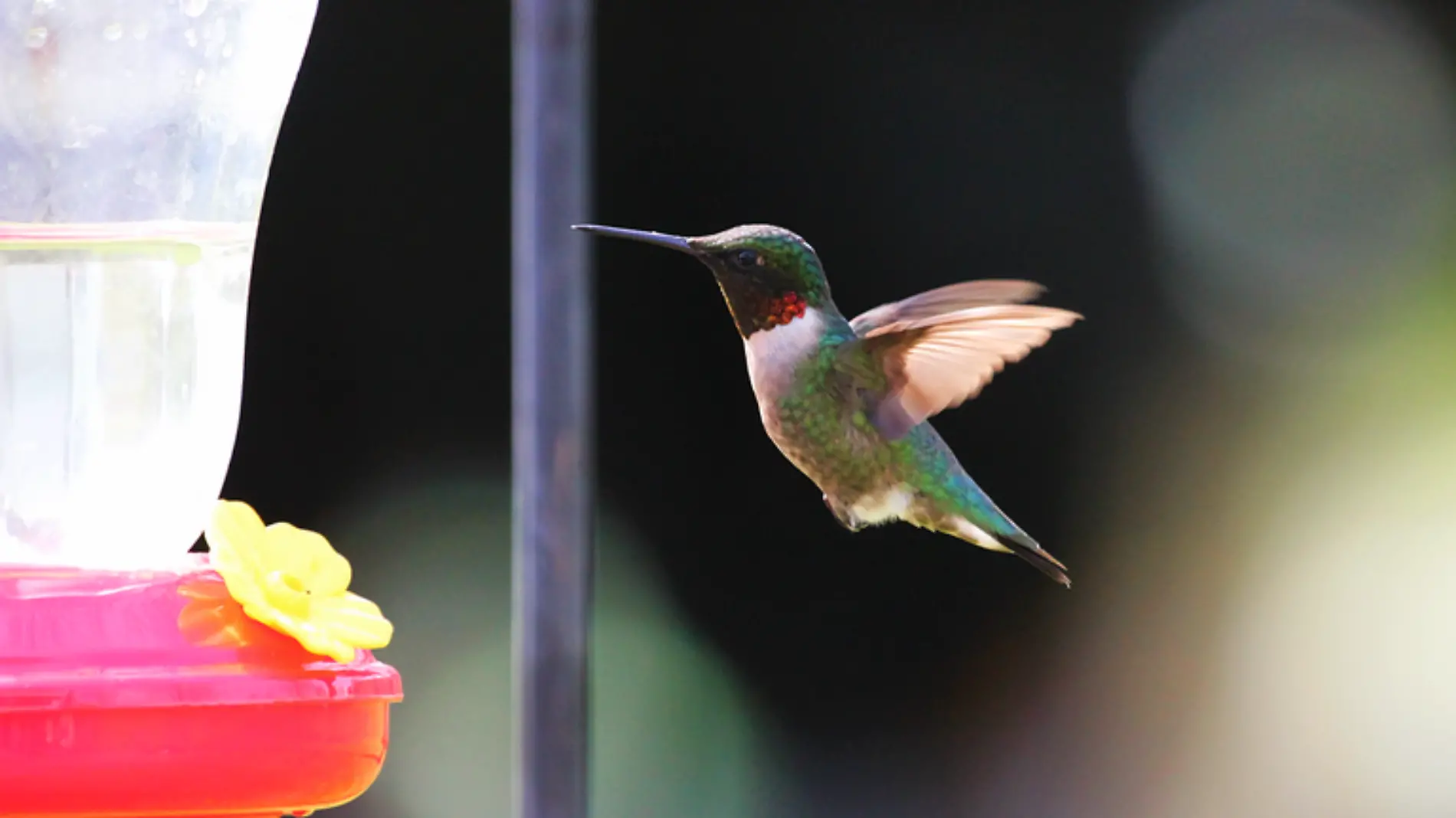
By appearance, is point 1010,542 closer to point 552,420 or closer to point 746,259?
point 746,259

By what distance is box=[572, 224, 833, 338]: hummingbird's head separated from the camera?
181 cm

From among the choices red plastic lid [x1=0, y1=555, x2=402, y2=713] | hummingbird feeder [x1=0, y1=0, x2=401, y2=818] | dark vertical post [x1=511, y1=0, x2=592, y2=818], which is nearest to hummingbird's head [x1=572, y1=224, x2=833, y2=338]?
dark vertical post [x1=511, y1=0, x2=592, y2=818]

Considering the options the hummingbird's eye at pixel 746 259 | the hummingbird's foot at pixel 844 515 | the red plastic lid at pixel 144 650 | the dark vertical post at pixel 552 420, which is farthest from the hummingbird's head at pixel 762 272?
the red plastic lid at pixel 144 650

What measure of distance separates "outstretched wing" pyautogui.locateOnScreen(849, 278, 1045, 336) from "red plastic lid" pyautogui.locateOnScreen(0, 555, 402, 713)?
682 mm

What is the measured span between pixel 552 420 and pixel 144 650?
2.38 ft

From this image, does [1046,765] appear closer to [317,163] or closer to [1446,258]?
[1446,258]

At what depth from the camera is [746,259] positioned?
1.82 meters

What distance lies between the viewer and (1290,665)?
12.3ft

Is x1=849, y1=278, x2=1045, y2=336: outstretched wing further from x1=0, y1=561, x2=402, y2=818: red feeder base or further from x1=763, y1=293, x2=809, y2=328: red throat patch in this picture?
x1=0, y1=561, x2=402, y2=818: red feeder base

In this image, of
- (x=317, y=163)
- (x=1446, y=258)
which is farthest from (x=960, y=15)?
(x=317, y=163)

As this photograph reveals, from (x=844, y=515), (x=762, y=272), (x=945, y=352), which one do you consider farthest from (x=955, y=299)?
(x=844, y=515)

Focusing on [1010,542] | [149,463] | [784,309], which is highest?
[784,309]

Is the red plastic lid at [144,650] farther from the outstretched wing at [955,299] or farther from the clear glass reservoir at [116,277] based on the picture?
the outstretched wing at [955,299]

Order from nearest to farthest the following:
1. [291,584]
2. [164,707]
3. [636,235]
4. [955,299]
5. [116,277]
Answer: [164,707] < [291,584] < [116,277] < [636,235] < [955,299]
